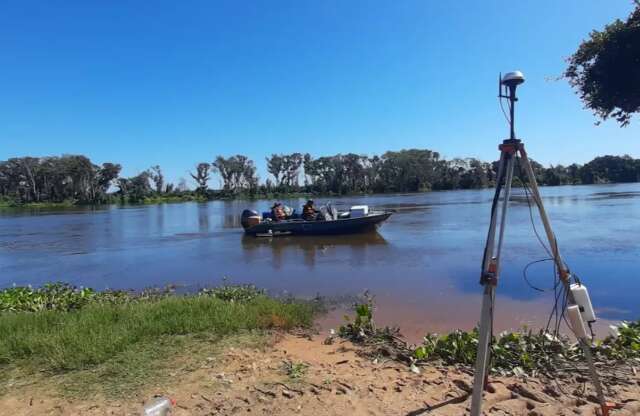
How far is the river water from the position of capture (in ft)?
24.1

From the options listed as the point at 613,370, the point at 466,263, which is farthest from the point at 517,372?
the point at 466,263

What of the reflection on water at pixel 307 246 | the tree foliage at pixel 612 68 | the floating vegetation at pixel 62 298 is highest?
the tree foliage at pixel 612 68

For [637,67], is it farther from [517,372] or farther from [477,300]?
[517,372]

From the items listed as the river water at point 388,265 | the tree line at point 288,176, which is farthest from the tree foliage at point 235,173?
the river water at point 388,265

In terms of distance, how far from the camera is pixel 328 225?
1848 centimetres

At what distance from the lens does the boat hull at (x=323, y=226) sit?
1844 centimetres

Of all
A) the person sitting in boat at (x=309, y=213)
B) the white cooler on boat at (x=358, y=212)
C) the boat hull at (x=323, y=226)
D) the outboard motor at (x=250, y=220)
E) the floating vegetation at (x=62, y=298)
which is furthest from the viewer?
the outboard motor at (x=250, y=220)

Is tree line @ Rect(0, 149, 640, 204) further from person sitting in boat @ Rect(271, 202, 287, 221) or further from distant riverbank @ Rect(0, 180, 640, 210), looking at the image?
person sitting in boat @ Rect(271, 202, 287, 221)

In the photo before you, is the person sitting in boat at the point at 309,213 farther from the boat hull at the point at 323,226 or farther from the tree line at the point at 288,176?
the tree line at the point at 288,176

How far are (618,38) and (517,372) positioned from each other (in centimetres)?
661

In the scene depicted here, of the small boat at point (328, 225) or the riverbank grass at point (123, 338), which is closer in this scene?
the riverbank grass at point (123, 338)

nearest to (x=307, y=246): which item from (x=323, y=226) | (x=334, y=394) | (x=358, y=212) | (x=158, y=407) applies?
(x=323, y=226)

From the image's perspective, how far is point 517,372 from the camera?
3.72 metres

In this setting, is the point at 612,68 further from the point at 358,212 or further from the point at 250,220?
the point at 250,220
